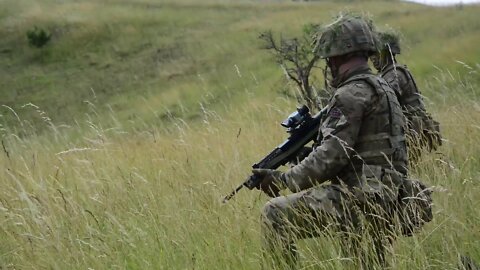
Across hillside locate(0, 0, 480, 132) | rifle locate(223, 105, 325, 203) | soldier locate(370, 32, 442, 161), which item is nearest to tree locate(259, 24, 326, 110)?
soldier locate(370, 32, 442, 161)

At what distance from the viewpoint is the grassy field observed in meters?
3.55

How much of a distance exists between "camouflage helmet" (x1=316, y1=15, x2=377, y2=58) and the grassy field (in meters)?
0.85

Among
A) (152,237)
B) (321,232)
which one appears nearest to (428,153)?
(321,232)

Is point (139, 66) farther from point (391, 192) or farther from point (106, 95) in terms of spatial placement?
point (391, 192)

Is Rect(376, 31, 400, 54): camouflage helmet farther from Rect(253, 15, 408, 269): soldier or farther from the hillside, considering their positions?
the hillside

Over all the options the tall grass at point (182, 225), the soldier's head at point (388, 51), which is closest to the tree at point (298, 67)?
the soldier's head at point (388, 51)

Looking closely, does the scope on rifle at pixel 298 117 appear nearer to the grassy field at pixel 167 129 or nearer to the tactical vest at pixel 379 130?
the tactical vest at pixel 379 130

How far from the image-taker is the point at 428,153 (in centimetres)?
471

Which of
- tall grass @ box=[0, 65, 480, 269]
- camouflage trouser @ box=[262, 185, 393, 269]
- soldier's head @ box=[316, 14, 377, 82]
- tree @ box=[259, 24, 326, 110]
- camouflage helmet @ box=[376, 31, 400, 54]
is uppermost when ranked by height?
soldier's head @ box=[316, 14, 377, 82]

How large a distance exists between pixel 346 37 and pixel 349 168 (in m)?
0.68

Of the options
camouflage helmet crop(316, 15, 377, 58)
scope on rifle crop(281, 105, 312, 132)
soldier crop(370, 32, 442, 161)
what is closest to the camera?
camouflage helmet crop(316, 15, 377, 58)

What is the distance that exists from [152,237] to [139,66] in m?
28.4

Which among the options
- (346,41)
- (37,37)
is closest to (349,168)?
(346,41)

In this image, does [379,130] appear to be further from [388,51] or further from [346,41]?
[388,51]
